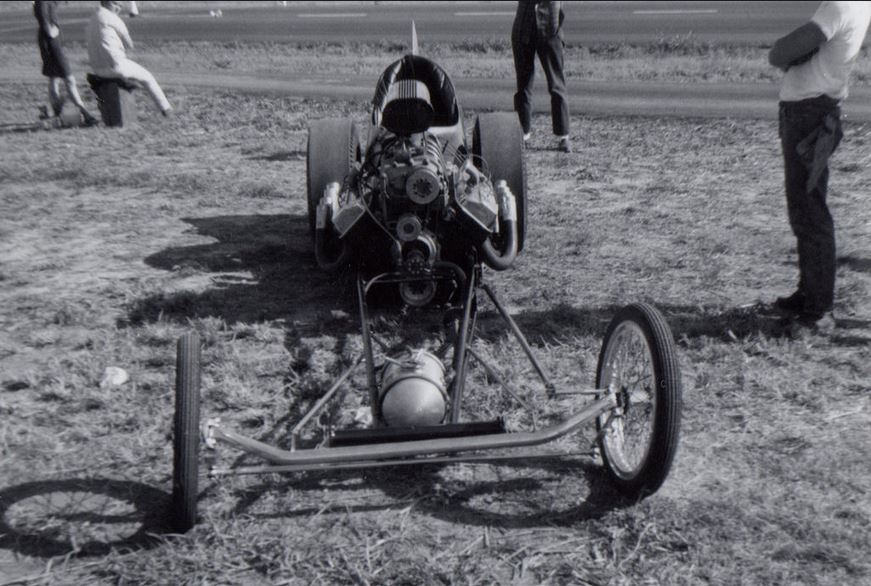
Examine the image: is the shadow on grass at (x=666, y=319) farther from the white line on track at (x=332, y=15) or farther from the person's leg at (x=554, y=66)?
the white line on track at (x=332, y=15)

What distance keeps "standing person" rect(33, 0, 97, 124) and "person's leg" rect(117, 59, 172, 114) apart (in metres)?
0.76

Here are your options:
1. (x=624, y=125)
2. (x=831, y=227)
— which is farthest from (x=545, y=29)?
(x=831, y=227)

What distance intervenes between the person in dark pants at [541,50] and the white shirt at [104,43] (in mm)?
4597

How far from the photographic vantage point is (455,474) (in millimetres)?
3691

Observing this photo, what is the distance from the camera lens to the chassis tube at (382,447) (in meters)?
3.09

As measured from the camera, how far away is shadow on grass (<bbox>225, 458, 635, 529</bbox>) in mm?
3414

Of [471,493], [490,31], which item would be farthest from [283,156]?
[490,31]

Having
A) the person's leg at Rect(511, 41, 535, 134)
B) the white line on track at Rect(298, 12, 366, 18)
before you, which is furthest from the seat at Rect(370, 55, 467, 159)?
the white line on track at Rect(298, 12, 366, 18)

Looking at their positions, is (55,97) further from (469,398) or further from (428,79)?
(469,398)

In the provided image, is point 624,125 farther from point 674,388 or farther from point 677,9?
point 677,9

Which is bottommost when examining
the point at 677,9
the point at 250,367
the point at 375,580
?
the point at 375,580

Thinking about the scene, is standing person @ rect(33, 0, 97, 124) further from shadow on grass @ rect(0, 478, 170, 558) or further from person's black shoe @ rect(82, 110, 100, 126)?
shadow on grass @ rect(0, 478, 170, 558)

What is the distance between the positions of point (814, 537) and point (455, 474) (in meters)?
1.32

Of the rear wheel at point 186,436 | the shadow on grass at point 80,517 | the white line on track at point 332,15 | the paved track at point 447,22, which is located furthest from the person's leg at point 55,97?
the white line on track at point 332,15
